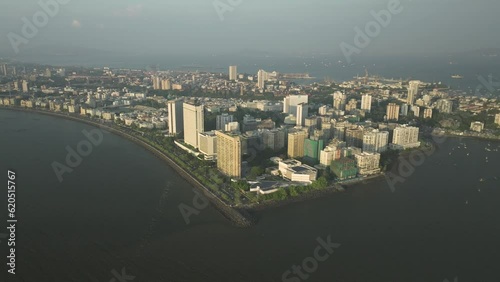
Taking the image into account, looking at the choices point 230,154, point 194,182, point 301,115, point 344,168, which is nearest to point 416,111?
point 301,115

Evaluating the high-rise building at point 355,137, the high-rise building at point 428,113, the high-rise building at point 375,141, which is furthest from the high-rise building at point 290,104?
the high-rise building at point 375,141

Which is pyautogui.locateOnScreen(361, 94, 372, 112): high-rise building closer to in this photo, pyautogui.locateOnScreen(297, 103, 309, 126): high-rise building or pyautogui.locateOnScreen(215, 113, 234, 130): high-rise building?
pyautogui.locateOnScreen(297, 103, 309, 126): high-rise building

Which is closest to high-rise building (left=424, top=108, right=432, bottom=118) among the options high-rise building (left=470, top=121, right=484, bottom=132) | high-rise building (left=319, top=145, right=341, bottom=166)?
high-rise building (left=470, top=121, right=484, bottom=132)

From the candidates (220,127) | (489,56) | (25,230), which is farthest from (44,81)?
(489,56)

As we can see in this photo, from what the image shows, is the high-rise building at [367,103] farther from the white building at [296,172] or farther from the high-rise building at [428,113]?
the white building at [296,172]

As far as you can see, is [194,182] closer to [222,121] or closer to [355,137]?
[222,121]

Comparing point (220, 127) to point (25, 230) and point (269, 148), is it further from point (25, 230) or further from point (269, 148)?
point (25, 230)
